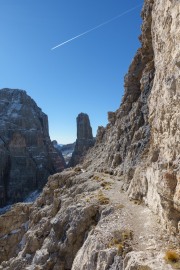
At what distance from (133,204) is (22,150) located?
152 m

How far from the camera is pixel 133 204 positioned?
27406 mm

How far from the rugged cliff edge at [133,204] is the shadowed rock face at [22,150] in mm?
111814

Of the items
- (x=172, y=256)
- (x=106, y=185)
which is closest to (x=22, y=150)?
(x=106, y=185)

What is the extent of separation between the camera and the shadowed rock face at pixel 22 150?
165 metres

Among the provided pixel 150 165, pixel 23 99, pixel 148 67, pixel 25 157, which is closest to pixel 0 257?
pixel 150 165

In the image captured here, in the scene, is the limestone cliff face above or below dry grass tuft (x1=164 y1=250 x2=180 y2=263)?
above

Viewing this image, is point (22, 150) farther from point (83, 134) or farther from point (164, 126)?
point (164, 126)

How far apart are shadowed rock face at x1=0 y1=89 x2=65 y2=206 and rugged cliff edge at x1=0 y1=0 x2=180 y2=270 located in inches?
4402

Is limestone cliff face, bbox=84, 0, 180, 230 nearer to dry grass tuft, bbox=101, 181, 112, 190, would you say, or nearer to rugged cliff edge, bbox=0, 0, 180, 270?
rugged cliff edge, bbox=0, 0, 180, 270

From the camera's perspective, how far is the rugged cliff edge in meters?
16.4

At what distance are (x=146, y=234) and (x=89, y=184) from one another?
23686 mm

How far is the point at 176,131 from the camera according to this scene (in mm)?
16578

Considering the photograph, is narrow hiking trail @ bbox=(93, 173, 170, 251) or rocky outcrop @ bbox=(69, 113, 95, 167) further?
rocky outcrop @ bbox=(69, 113, 95, 167)

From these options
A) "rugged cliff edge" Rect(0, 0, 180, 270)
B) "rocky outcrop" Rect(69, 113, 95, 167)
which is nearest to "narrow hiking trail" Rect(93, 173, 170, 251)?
"rugged cliff edge" Rect(0, 0, 180, 270)
